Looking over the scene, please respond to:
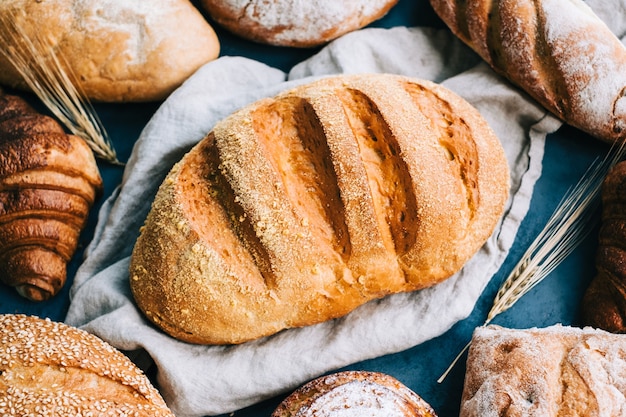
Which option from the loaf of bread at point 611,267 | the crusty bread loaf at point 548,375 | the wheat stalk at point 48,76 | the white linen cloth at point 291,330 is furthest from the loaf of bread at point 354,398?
the wheat stalk at point 48,76

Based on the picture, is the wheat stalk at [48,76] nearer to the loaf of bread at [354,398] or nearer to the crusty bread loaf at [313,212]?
the crusty bread loaf at [313,212]

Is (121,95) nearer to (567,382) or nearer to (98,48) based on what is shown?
(98,48)

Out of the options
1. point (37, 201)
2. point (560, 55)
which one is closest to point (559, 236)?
point (560, 55)

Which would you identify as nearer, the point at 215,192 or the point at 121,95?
the point at 215,192

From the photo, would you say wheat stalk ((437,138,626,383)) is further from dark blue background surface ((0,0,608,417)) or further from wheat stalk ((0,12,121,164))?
wheat stalk ((0,12,121,164))

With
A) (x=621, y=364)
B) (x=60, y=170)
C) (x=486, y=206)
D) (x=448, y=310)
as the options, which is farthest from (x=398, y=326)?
(x=60, y=170)
